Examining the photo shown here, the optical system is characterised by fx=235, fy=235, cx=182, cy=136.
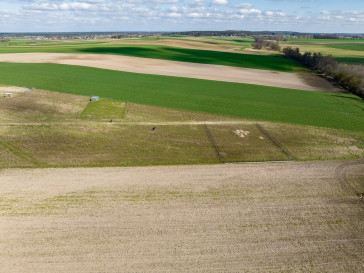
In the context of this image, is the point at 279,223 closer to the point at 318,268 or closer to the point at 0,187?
the point at 318,268

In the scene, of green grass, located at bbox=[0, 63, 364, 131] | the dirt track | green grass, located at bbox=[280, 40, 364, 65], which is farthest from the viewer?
green grass, located at bbox=[280, 40, 364, 65]

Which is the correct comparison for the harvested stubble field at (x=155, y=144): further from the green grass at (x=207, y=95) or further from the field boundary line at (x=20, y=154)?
the green grass at (x=207, y=95)

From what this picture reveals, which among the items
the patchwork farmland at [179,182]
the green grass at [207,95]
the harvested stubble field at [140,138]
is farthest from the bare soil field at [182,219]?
the green grass at [207,95]

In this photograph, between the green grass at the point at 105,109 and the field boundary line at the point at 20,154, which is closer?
the field boundary line at the point at 20,154

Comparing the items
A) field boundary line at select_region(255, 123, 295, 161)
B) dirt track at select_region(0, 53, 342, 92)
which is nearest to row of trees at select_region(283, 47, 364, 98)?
dirt track at select_region(0, 53, 342, 92)

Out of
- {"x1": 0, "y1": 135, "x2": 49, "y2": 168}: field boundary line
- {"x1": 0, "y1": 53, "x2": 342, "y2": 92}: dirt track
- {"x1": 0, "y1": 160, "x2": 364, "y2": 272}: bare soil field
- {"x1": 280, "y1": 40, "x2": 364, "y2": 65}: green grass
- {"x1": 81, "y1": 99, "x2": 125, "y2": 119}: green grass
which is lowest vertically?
{"x1": 0, "y1": 160, "x2": 364, "y2": 272}: bare soil field

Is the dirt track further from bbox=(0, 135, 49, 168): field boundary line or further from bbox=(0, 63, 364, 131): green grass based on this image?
bbox=(0, 135, 49, 168): field boundary line

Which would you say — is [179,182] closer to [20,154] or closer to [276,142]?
[276,142]

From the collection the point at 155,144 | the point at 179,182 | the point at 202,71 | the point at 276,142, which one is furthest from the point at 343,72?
the point at 179,182
